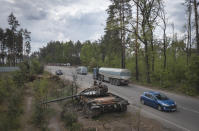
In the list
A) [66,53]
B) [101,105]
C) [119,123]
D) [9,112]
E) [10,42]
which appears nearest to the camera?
[9,112]

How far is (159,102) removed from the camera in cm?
1147

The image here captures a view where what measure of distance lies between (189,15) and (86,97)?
22.2 m

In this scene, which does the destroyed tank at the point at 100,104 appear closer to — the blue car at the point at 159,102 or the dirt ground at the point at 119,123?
the dirt ground at the point at 119,123

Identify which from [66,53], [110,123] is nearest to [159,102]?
[110,123]

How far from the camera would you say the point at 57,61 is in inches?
3991

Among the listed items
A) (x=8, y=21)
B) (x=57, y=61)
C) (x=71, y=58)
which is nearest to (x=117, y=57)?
(x=8, y=21)

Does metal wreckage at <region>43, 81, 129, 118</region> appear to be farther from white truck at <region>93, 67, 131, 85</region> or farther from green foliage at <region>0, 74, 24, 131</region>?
white truck at <region>93, 67, 131, 85</region>

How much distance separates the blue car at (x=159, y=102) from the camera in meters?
11.1

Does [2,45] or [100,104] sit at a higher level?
[2,45]

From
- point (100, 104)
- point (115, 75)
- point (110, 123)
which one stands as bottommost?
point (110, 123)

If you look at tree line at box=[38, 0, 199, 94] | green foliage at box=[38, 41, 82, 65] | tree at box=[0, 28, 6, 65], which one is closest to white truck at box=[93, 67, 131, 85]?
tree line at box=[38, 0, 199, 94]

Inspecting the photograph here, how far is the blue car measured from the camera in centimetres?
1112

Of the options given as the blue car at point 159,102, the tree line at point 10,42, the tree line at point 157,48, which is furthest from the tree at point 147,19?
the tree line at point 10,42

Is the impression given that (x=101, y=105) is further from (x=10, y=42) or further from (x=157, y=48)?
(x=10, y=42)
